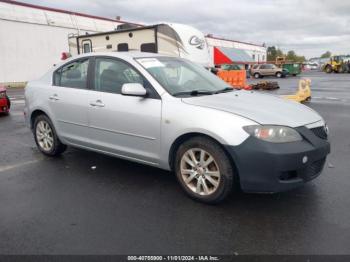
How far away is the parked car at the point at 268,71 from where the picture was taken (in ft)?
115

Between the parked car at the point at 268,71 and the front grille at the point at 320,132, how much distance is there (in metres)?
33.2

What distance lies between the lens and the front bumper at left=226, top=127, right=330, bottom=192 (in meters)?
3.18

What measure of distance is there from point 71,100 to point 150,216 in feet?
7.38

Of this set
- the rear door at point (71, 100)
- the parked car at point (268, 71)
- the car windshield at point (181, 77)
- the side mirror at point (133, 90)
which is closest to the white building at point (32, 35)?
the parked car at point (268, 71)

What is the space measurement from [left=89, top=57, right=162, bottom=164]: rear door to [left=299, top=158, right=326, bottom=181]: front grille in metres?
1.59

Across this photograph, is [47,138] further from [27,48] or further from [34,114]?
[27,48]

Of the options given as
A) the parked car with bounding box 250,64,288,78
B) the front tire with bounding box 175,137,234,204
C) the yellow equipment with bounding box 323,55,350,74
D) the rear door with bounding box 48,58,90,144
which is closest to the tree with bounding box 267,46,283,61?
the yellow equipment with bounding box 323,55,350,74

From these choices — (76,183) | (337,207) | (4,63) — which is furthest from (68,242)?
(4,63)

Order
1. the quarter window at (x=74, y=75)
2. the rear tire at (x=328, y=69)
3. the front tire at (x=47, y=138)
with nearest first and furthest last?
the quarter window at (x=74, y=75) → the front tire at (x=47, y=138) → the rear tire at (x=328, y=69)

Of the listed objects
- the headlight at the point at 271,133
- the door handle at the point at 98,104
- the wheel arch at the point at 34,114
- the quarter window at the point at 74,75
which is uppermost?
the quarter window at the point at 74,75

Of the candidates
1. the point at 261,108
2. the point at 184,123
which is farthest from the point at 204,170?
the point at 261,108

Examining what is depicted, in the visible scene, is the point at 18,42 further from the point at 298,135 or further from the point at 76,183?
the point at 298,135

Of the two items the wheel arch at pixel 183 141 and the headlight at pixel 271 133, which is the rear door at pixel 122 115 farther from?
the headlight at pixel 271 133

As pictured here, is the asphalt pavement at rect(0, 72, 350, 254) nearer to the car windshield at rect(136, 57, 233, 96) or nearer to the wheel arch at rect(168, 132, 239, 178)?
the wheel arch at rect(168, 132, 239, 178)
